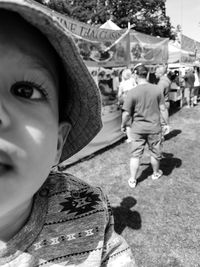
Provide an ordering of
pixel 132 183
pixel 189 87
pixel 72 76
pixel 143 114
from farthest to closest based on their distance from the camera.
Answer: pixel 189 87
pixel 132 183
pixel 143 114
pixel 72 76

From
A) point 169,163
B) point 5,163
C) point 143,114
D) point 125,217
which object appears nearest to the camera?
point 5,163

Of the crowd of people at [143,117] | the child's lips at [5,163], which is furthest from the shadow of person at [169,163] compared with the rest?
the child's lips at [5,163]

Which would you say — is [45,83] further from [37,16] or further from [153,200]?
[153,200]

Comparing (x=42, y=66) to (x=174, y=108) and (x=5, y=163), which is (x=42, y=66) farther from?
(x=174, y=108)

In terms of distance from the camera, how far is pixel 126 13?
121 feet

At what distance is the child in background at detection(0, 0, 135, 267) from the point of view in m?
0.63

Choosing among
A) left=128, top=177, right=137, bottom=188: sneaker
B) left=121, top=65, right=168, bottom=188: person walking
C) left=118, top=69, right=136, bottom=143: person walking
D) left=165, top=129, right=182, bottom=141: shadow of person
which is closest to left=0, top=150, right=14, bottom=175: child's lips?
left=121, top=65, right=168, bottom=188: person walking

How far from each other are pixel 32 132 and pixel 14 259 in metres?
0.39

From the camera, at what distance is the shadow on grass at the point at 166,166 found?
4.66 metres

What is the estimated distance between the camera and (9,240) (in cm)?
80

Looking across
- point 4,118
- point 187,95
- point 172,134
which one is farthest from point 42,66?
point 187,95

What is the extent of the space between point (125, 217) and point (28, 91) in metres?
3.06

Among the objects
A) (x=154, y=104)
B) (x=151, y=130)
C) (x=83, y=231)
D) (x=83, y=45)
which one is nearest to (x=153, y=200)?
(x=151, y=130)

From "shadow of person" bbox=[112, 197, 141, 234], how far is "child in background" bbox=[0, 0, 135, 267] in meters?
2.41
